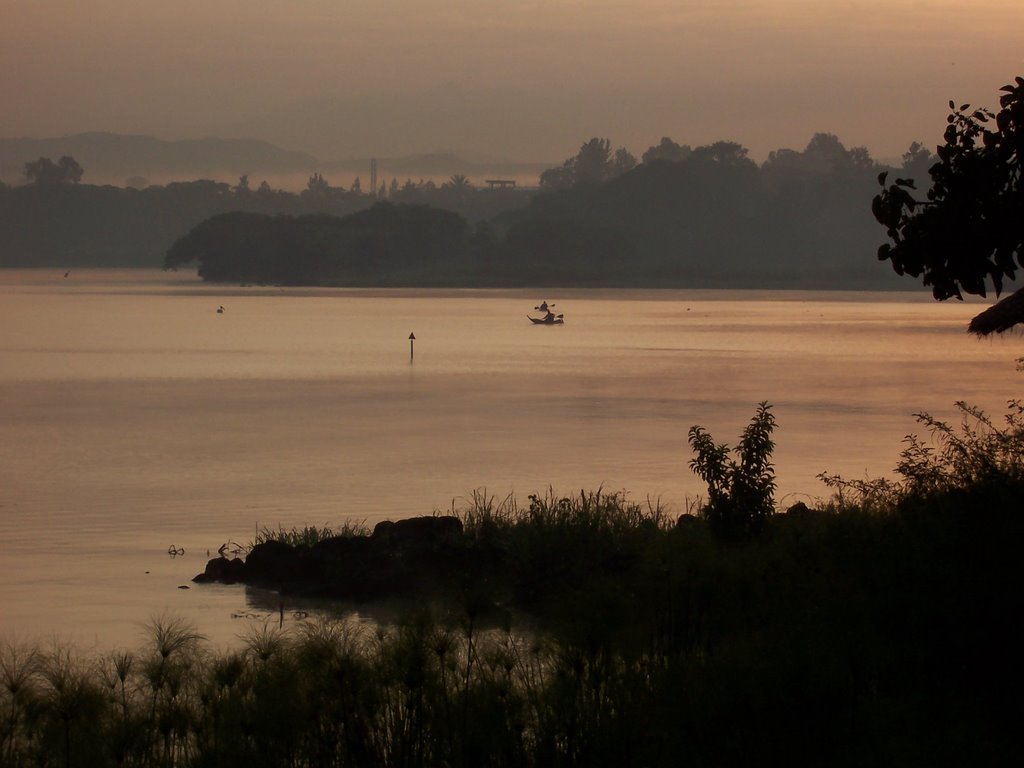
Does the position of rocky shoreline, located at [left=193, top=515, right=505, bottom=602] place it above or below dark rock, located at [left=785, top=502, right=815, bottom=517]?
below

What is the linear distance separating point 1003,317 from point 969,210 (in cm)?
392

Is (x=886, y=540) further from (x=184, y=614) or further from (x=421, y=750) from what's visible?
(x=184, y=614)

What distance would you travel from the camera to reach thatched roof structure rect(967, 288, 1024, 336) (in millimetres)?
14453

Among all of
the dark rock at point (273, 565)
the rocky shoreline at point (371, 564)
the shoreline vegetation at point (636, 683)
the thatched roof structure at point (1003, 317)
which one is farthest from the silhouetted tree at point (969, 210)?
the dark rock at point (273, 565)

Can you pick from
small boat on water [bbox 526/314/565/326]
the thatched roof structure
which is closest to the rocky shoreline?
the thatched roof structure

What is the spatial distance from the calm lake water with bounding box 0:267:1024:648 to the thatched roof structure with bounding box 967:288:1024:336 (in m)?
5.71

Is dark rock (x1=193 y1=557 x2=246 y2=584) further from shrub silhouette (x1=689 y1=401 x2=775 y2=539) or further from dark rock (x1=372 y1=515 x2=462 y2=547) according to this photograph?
shrub silhouette (x1=689 y1=401 x2=775 y2=539)

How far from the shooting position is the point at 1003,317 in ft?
47.7

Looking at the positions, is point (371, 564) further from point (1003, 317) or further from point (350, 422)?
point (350, 422)

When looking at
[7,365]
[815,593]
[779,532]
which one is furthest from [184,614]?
[7,365]

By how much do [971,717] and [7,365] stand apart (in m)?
61.1

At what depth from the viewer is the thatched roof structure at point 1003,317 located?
1445 cm

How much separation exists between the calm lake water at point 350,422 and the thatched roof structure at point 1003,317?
571 cm

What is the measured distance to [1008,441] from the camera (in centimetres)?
1438
